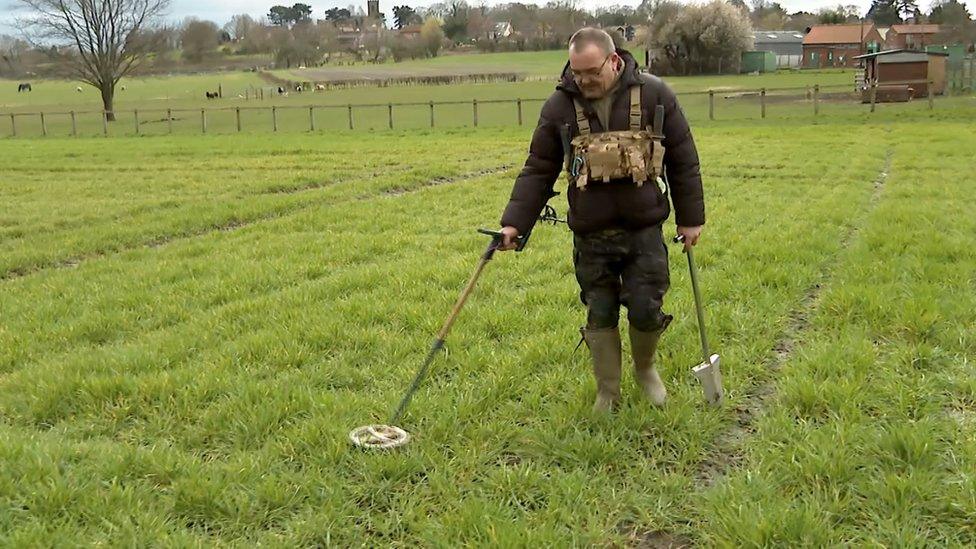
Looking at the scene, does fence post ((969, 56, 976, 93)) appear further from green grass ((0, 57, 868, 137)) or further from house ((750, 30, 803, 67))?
house ((750, 30, 803, 67))

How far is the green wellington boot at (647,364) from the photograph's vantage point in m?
4.18

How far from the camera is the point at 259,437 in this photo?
13.2 ft

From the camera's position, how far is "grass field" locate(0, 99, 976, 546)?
3.26 meters

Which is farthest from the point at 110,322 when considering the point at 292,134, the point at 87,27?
the point at 87,27

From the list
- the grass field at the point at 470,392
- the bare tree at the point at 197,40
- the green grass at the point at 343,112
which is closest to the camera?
the grass field at the point at 470,392

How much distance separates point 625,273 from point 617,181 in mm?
481

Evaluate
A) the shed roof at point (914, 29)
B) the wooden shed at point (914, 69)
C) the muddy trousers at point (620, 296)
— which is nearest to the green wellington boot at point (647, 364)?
the muddy trousers at point (620, 296)

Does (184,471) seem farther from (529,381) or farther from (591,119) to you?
(591,119)

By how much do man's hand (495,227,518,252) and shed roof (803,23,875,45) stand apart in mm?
99284

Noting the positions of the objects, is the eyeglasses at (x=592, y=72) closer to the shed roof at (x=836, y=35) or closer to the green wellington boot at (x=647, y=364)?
the green wellington boot at (x=647, y=364)

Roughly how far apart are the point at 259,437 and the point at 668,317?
2134 millimetres

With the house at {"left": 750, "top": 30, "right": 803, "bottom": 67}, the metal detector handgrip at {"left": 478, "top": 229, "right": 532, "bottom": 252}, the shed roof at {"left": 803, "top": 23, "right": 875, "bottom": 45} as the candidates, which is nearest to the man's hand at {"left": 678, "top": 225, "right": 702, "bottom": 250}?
the metal detector handgrip at {"left": 478, "top": 229, "right": 532, "bottom": 252}

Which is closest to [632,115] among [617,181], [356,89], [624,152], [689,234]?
[624,152]

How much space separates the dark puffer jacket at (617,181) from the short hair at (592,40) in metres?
0.17
